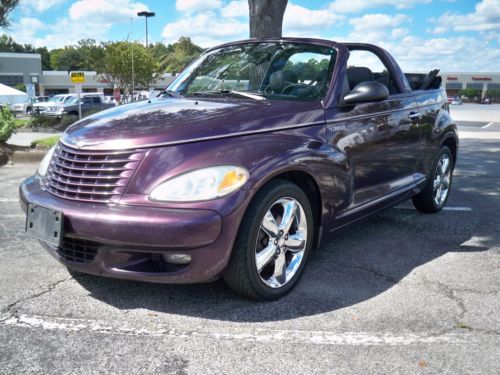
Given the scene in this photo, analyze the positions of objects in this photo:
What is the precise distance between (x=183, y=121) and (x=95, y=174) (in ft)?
2.03

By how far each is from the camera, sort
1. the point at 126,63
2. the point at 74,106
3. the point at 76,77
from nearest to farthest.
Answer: the point at 76,77, the point at 74,106, the point at 126,63

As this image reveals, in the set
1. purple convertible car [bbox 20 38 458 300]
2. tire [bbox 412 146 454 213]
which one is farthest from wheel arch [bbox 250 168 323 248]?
tire [bbox 412 146 454 213]

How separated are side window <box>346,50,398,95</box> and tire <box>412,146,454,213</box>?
3.58 ft

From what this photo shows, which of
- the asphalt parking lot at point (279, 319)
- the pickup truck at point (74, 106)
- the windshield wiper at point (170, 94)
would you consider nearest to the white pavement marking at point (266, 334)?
the asphalt parking lot at point (279, 319)

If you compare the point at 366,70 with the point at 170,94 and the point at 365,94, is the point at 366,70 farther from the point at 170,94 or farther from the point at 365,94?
the point at 170,94

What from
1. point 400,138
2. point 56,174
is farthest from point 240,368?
point 400,138

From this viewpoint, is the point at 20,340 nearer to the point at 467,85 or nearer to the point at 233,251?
the point at 233,251

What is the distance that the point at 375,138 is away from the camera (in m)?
4.11

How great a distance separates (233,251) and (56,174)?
4.01 feet

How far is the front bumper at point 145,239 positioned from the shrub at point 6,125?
26.5ft

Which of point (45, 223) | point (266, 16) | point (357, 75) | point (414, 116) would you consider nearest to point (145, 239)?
point (45, 223)

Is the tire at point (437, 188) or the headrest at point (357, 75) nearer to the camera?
the headrest at point (357, 75)

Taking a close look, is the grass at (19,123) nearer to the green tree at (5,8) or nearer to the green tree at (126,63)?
the green tree at (5,8)

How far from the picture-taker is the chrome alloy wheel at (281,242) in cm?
314
